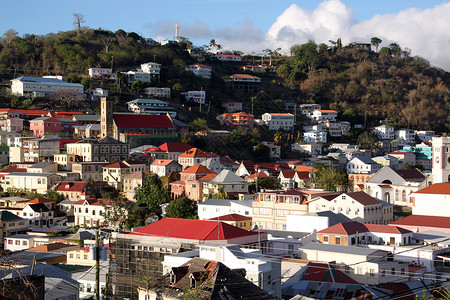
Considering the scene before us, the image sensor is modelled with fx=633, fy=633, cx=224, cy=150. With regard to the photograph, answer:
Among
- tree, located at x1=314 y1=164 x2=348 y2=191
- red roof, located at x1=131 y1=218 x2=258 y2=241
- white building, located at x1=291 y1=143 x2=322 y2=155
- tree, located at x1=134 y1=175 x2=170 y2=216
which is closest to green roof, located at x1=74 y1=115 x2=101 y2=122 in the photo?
tree, located at x1=134 y1=175 x2=170 y2=216

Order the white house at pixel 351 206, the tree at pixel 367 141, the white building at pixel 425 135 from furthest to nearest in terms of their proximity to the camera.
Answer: the white building at pixel 425 135, the tree at pixel 367 141, the white house at pixel 351 206

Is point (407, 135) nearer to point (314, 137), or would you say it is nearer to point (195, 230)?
point (314, 137)

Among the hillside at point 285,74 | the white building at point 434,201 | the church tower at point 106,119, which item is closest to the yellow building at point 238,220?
the white building at point 434,201

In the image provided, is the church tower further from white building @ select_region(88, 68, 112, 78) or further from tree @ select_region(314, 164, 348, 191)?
tree @ select_region(314, 164, 348, 191)

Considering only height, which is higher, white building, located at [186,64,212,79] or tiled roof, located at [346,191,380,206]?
white building, located at [186,64,212,79]

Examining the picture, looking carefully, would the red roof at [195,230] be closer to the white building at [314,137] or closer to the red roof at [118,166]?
the red roof at [118,166]

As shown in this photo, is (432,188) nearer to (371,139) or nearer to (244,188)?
(244,188)
